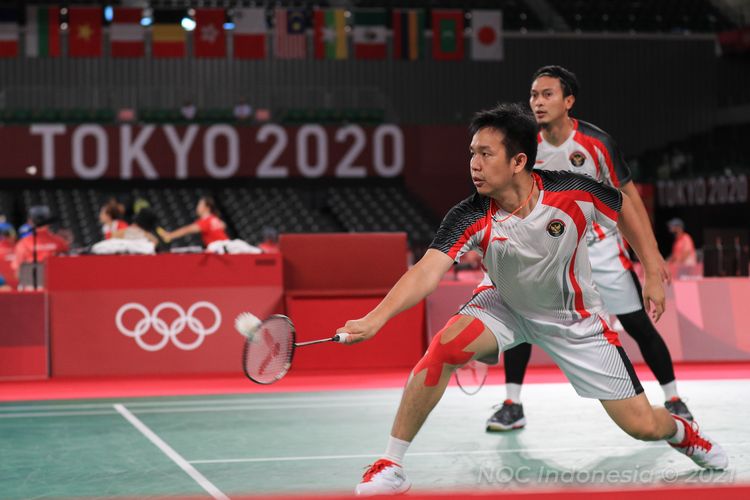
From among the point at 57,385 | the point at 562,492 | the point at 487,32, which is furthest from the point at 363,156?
the point at 562,492

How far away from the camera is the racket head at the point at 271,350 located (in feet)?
11.1

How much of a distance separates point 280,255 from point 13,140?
13668 mm

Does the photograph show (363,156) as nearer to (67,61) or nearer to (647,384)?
(67,61)

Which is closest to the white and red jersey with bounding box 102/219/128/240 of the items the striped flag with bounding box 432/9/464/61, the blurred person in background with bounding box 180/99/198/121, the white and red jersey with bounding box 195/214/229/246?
the white and red jersey with bounding box 195/214/229/246

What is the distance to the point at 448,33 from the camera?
78.8ft

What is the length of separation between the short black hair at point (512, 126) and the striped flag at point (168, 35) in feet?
67.3

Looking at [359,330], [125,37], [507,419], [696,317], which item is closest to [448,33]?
[125,37]

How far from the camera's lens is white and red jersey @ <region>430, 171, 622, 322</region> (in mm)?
3828

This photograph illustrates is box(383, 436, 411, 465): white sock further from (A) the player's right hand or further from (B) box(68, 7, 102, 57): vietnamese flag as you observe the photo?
(B) box(68, 7, 102, 57): vietnamese flag

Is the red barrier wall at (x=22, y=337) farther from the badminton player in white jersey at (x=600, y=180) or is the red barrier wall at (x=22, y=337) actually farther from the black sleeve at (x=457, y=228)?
the black sleeve at (x=457, y=228)

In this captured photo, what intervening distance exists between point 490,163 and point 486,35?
2118 cm

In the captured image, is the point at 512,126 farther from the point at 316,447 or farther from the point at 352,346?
the point at 352,346

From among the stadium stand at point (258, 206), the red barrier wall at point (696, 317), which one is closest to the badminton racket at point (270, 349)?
the red barrier wall at point (696, 317)

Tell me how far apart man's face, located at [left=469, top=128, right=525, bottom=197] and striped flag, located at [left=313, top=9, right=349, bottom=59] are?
19929mm
